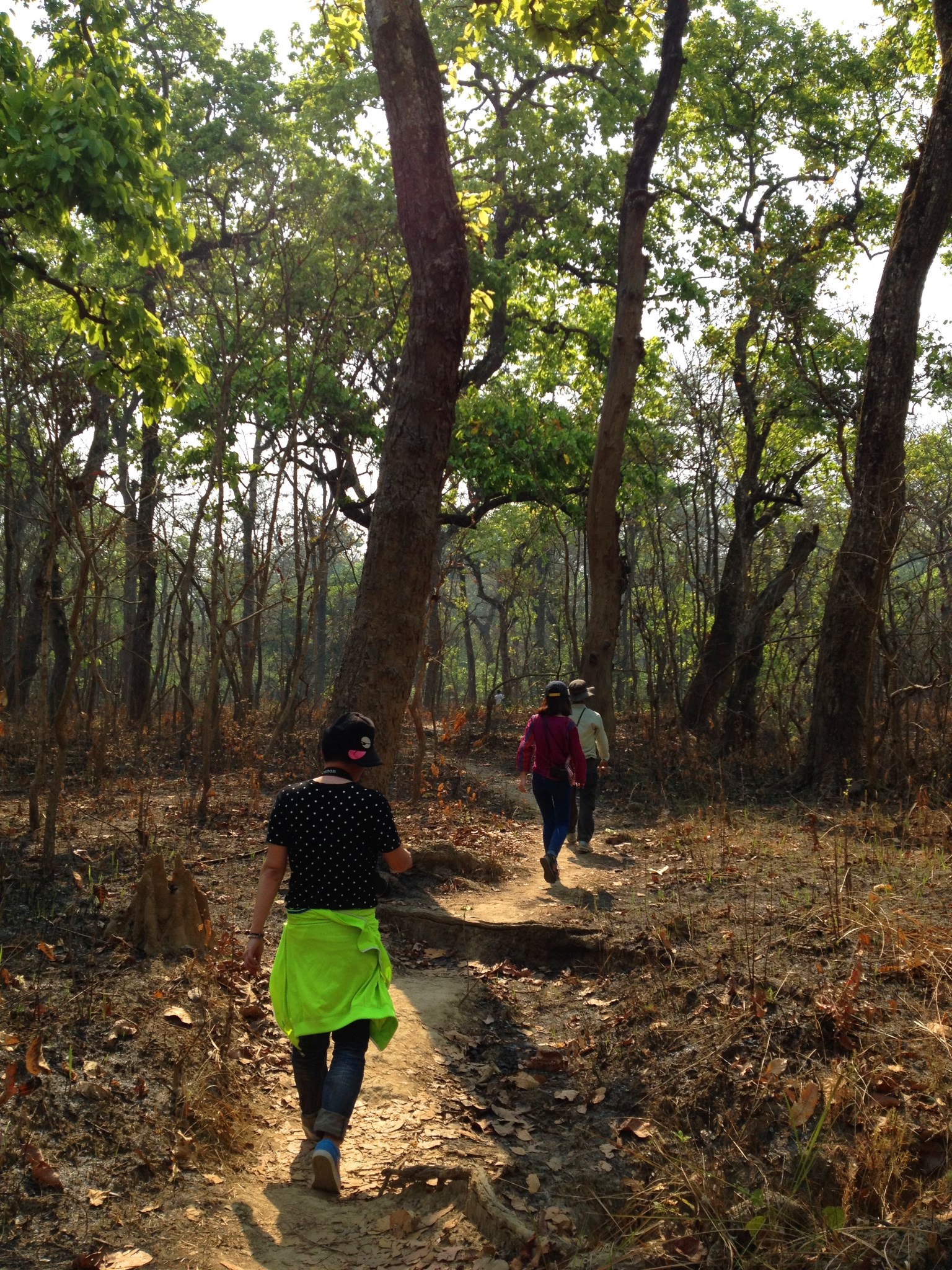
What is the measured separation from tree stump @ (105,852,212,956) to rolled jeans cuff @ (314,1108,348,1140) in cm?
194

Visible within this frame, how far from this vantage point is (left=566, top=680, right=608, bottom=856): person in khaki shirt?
33.2ft

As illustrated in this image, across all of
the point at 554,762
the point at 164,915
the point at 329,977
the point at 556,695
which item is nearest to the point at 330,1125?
the point at 329,977

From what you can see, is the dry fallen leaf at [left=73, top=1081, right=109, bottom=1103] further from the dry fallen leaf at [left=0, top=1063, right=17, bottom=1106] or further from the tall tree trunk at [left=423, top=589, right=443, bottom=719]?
the tall tree trunk at [left=423, top=589, right=443, bottom=719]

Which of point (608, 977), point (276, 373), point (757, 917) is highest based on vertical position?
point (276, 373)

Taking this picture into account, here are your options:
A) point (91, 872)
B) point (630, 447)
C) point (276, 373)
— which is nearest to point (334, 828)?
point (91, 872)

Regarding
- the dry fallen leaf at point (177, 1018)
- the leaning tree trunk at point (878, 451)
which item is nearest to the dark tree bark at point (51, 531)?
the dry fallen leaf at point (177, 1018)

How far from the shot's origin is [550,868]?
29.1 feet

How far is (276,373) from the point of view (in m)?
18.5

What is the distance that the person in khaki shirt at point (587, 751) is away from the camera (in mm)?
10125

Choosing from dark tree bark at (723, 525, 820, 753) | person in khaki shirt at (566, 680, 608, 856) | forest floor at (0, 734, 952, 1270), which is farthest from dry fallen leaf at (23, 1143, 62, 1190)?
dark tree bark at (723, 525, 820, 753)

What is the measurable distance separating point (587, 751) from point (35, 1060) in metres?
6.99

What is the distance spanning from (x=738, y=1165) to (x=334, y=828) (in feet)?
6.81

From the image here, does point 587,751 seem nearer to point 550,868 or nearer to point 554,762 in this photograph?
point 554,762

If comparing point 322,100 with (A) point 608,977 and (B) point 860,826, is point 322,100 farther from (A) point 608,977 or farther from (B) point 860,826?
(A) point 608,977
